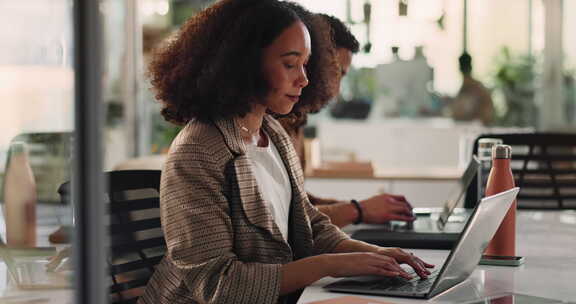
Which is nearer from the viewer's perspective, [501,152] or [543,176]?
[501,152]

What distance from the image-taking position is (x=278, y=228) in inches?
57.3

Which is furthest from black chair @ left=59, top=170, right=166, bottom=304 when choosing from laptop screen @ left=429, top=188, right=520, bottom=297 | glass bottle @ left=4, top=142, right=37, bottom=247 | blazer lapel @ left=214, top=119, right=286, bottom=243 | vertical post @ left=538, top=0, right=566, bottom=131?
vertical post @ left=538, top=0, right=566, bottom=131

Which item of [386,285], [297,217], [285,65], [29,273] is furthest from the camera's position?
[297,217]

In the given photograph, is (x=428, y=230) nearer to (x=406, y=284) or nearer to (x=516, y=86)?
(x=406, y=284)

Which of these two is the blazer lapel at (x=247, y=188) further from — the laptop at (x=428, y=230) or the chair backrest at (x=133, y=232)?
the laptop at (x=428, y=230)

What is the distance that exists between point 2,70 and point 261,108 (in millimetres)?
929

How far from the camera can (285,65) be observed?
4.95 feet

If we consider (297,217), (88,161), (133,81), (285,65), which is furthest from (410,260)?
(133,81)

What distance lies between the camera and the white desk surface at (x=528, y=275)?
127 centimetres

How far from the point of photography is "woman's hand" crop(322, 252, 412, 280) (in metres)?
1.30

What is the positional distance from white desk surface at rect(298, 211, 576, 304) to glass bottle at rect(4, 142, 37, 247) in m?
0.58

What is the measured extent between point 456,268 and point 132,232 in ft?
2.13

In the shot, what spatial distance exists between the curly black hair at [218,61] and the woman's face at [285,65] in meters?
0.01

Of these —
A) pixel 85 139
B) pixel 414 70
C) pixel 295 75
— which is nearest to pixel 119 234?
pixel 295 75
